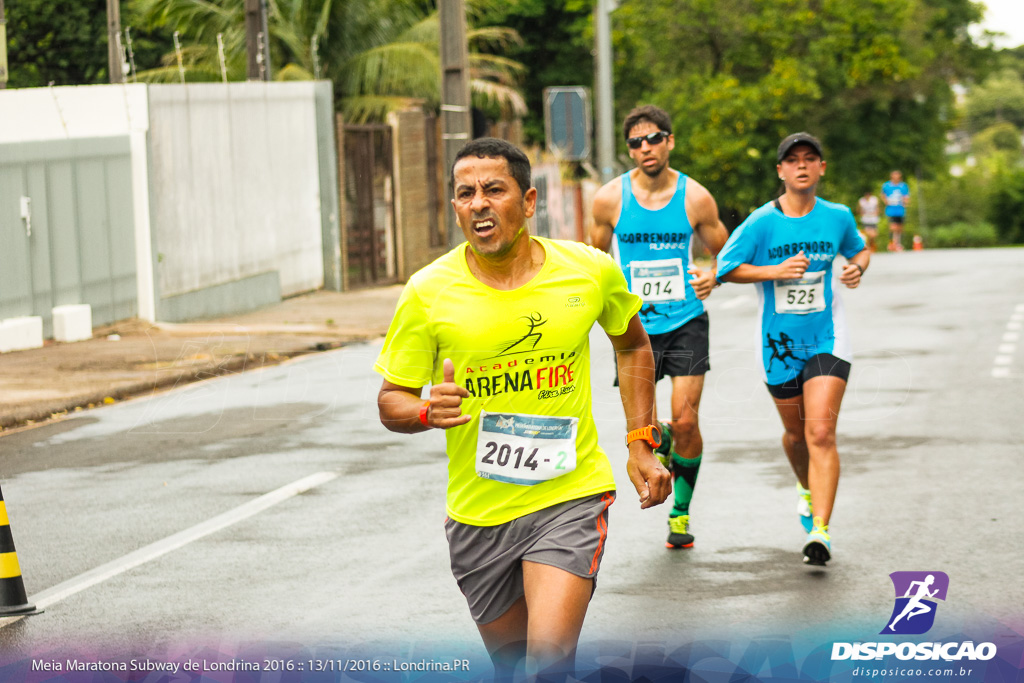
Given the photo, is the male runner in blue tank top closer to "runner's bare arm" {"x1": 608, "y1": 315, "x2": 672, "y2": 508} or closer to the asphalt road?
the asphalt road

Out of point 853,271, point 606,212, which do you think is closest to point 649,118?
point 606,212

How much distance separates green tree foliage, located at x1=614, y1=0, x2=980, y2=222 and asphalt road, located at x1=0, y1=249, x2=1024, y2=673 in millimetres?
25378

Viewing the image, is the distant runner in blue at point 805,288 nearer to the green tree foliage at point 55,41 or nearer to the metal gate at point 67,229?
the metal gate at point 67,229

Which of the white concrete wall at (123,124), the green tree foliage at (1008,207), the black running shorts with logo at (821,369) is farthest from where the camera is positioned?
the green tree foliage at (1008,207)

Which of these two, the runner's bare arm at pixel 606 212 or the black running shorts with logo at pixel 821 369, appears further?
the runner's bare arm at pixel 606 212

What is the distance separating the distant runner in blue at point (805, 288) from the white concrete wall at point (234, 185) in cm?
1280

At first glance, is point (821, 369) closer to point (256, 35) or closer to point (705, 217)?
point (705, 217)

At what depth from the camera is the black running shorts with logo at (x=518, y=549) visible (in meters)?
3.94

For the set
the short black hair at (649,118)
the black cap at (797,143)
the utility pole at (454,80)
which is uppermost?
the utility pole at (454,80)

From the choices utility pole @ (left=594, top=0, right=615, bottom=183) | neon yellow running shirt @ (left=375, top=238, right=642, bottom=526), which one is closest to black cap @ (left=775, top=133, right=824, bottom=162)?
neon yellow running shirt @ (left=375, top=238, right=642, bottom=526)

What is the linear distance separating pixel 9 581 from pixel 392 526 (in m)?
2.17

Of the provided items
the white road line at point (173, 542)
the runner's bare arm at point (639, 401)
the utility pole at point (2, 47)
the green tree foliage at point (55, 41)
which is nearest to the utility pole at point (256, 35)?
the utility pole at point (2, 47)

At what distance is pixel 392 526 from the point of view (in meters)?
7.55

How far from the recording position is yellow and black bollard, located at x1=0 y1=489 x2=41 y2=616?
5902mm
